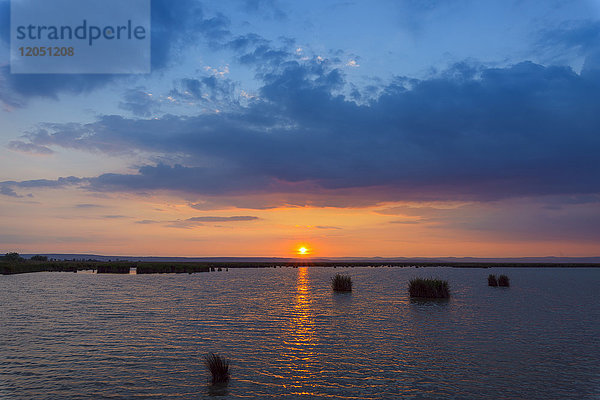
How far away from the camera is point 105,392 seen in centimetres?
1357

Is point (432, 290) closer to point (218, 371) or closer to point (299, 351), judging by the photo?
point (299, 351)

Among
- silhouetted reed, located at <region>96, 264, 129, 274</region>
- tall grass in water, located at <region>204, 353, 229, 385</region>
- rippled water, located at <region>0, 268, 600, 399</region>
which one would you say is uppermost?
tall grass in water, located at <region>204, 353, 229, 385</region>

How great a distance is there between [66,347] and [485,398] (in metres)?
19.0

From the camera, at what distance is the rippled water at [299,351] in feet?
46.3

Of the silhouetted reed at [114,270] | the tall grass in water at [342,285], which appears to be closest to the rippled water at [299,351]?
the tall grass in water at [342,285]

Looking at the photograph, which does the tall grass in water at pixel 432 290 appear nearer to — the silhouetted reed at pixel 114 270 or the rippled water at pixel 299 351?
the rippled water at pixel 299 351

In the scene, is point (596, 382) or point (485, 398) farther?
point (596, 382)

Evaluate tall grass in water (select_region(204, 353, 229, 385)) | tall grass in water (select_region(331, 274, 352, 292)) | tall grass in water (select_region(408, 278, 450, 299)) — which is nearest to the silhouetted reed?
tall grass in water (select_region(331, 274, 352, 292))

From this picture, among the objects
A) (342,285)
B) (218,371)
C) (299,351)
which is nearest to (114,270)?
(342,285)

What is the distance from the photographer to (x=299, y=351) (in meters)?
19.4

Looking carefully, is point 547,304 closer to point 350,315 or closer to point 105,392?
point 350,315

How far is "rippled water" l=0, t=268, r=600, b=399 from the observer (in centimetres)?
1412

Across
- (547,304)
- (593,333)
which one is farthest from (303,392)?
(547,304)

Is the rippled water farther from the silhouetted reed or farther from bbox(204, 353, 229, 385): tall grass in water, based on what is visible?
the silhouetted reed
